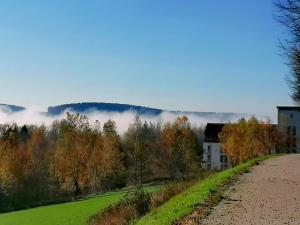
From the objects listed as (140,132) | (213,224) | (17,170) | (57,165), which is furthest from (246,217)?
(140,132)

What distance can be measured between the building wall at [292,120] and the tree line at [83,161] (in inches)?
661

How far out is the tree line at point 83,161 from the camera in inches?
2857

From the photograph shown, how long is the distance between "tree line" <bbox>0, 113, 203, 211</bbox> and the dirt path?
48955 millimetres

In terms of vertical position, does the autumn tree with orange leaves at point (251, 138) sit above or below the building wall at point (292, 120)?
below

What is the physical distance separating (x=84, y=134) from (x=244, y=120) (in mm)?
25945

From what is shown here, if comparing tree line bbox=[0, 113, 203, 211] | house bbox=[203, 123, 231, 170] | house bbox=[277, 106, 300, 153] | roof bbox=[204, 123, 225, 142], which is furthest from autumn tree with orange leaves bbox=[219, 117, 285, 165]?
roof bbox=[204, 123, 225, 142]

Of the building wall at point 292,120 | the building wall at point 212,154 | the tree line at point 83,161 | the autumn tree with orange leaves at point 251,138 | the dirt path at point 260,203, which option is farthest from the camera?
the building wall at point 212,154

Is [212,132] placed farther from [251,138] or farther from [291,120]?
[251,138]

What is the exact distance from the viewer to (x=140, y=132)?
8744cm

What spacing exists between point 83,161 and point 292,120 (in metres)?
39.2

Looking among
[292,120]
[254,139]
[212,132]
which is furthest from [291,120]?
[212,132]

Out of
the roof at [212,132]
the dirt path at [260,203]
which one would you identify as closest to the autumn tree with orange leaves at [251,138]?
the roof at [212,132]

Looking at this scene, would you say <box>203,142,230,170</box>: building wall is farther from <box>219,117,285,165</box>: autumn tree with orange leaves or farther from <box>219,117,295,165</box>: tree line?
<box>219,117,285,165</box>: autumn tree with orange leaves

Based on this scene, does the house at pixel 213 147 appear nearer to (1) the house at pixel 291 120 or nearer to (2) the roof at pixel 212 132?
(2) the roof at pixel 212 132
